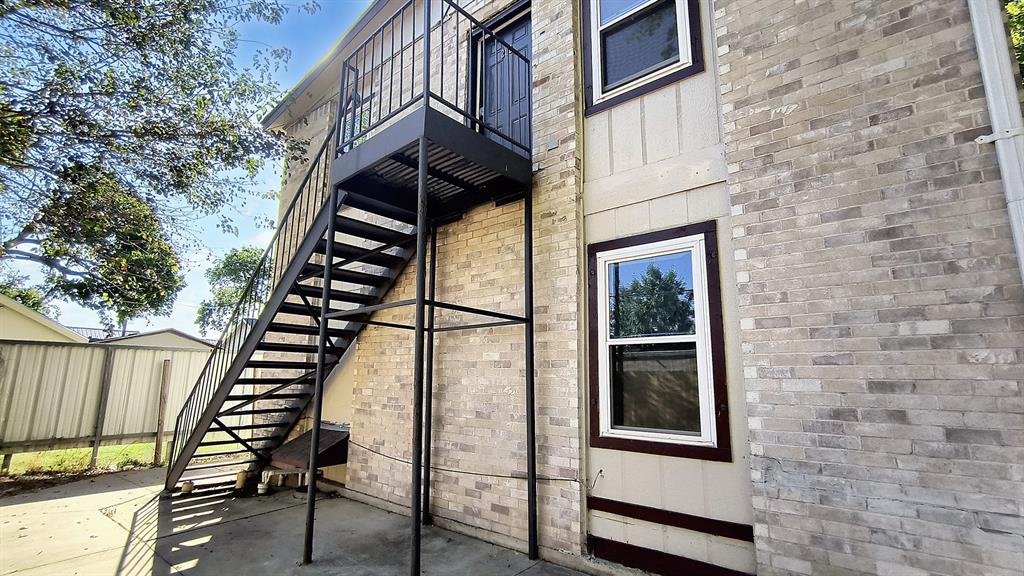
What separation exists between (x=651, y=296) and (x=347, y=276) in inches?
137

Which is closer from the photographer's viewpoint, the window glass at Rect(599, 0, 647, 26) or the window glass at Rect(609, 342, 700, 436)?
the window glass at Rect(609, 342, 700, 436)

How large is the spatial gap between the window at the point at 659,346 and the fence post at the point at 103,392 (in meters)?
8.87

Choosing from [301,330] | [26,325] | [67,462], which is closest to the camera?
[301,330]

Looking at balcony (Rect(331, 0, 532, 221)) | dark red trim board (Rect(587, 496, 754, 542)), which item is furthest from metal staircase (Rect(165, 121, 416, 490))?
dark red trim board (Rect(587, 496, 754, 542))

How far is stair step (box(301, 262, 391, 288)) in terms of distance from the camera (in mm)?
4902

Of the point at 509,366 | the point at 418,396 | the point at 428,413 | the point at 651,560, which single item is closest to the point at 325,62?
the point at 428,413

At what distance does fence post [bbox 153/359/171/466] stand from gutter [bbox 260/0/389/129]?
5.24 m

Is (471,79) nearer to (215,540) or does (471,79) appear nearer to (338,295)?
(338,295)

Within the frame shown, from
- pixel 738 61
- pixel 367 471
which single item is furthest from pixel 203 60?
pixel 738 61

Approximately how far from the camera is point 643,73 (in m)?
3.98

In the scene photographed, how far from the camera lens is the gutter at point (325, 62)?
6.98m

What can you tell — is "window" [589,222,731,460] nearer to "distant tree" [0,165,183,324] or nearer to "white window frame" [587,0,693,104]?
"white window frame" [587,0,693,104]

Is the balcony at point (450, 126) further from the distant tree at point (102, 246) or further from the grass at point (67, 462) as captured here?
the grass at point (67, 462)

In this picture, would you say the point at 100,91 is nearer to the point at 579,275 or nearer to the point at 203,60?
the point at 203,60
